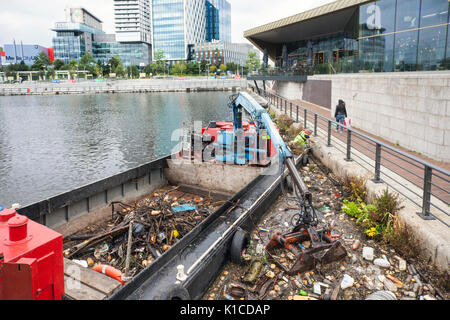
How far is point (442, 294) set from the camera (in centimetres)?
503

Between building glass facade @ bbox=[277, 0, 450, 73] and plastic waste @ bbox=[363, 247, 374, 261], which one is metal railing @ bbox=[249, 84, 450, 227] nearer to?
plastic waste @ bbox=[363, 247, 374, 261]

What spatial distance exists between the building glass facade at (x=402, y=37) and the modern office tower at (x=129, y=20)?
568 ft

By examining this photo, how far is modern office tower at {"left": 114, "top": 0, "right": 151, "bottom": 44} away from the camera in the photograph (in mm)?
177375

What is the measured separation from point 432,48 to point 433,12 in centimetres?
161

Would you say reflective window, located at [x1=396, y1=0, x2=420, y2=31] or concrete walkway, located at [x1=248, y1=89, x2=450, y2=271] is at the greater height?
reflective window, located at [x1=396, y1=0, x2=420, y2=31]

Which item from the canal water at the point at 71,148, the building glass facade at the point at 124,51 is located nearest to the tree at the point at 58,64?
the building glass facade at the point at 124,51

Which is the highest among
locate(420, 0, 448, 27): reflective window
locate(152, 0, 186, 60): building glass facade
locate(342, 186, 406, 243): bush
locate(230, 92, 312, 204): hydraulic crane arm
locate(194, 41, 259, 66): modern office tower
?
locate(152, 0, 186, 60): building glass facade

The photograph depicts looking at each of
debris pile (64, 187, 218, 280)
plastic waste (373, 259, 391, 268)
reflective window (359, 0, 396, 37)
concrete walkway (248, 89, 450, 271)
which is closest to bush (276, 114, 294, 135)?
concrete walkway (248, 89, 450, 271)

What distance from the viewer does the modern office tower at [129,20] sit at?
582 ft

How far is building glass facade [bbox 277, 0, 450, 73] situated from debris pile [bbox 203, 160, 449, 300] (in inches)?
385

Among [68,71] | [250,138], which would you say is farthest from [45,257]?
[68,71]

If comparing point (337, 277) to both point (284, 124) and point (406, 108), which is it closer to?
point (406, 108)
